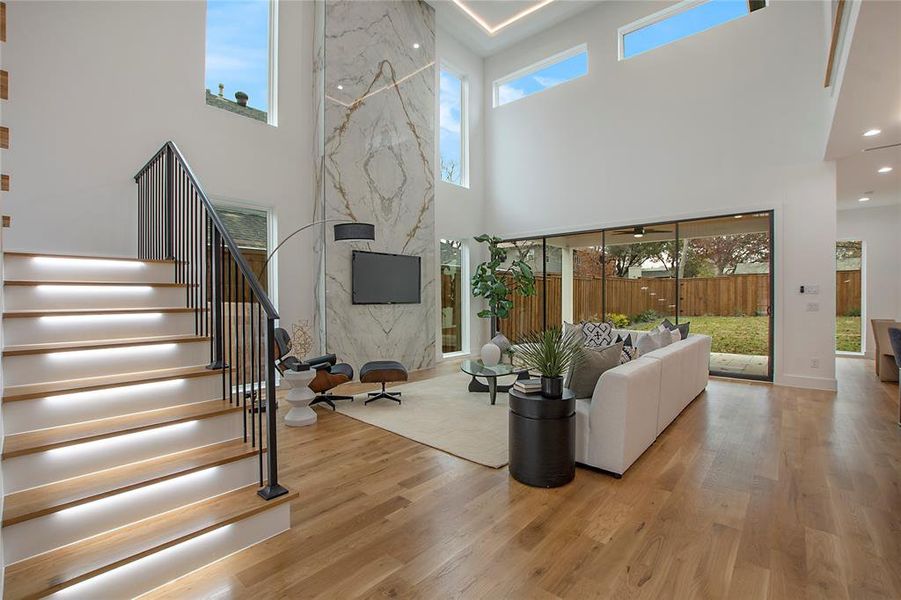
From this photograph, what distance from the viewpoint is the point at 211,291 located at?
9.64 feet

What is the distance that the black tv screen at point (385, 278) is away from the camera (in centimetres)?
620

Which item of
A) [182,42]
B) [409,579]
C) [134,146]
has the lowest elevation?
[409,579]

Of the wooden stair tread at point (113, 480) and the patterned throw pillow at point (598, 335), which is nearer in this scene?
the wooden stair tread at point (113, 480)

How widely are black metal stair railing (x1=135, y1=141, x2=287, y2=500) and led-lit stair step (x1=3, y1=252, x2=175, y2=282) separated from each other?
0.16 metres

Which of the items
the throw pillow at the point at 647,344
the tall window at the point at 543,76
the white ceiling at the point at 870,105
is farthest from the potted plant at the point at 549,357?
the tall window at the point at 543,76

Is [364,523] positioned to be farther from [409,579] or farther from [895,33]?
[895,33]

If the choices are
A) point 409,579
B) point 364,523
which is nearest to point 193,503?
A: point 364,523

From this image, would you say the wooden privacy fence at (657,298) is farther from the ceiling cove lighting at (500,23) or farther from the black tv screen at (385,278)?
the ceiling cove lighting at (500,23)

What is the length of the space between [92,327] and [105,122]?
2749 millimetres

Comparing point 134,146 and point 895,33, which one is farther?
point 134,146

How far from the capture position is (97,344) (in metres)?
2.46

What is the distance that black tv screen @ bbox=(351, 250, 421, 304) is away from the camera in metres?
6.20

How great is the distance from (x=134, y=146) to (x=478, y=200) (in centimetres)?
605

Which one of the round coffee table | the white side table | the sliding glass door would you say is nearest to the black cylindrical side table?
the round coffee table
